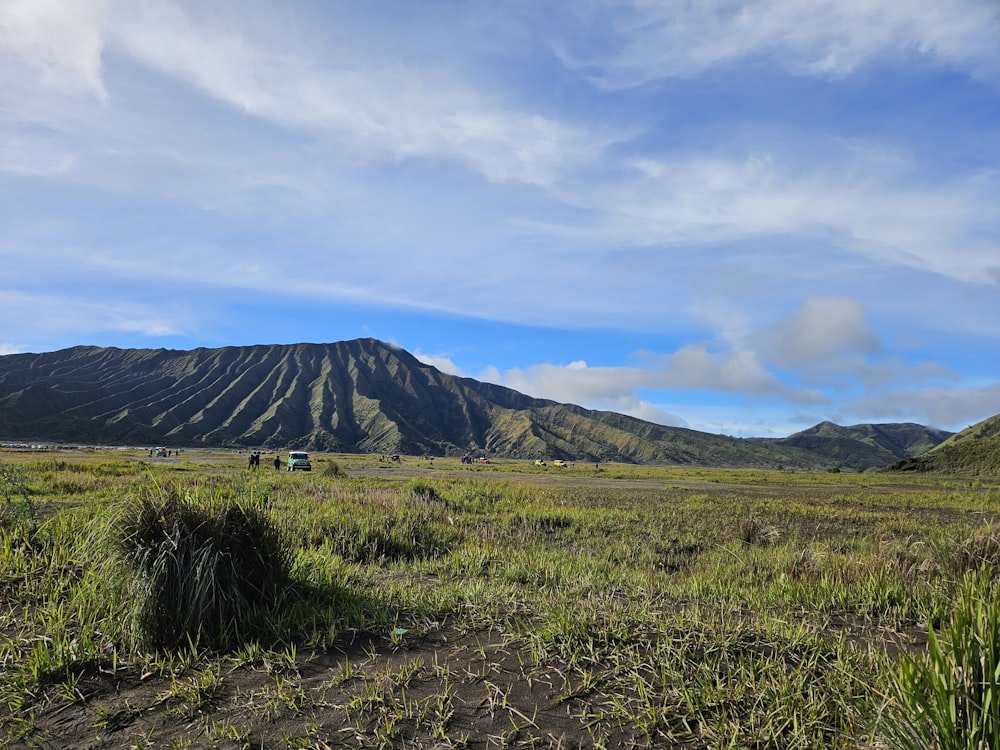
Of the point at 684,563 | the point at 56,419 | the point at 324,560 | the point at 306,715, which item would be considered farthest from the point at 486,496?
the point at 56,419

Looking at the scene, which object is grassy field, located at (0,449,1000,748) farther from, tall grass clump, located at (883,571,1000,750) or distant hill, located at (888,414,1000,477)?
distant hill, located at (888,414,1000,477)

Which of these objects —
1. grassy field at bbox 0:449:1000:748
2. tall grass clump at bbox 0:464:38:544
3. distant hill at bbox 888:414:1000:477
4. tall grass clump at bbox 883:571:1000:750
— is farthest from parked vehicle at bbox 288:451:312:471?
distant hill at bbox 888:414:1000:477

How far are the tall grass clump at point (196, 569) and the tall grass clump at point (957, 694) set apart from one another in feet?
15.1

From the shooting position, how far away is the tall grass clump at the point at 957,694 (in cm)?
264

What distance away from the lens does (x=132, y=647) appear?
15.1 feet

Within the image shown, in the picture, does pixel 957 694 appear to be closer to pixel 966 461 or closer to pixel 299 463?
pixel 299 463

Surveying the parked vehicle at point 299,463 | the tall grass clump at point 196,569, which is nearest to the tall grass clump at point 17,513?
the tall grass clump at point 196,569

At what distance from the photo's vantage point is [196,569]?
4.96 m

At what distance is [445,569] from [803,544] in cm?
936

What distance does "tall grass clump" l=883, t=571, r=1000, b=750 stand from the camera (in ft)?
8.68

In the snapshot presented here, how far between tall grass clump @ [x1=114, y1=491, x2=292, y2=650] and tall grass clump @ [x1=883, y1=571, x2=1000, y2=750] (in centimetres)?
459

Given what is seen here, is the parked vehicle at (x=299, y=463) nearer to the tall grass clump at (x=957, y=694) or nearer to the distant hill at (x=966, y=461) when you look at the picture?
the tall grass clump at (x=957, y=694)

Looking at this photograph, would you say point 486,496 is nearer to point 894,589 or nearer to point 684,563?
point 684,563

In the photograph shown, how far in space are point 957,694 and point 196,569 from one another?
5.38 metres
